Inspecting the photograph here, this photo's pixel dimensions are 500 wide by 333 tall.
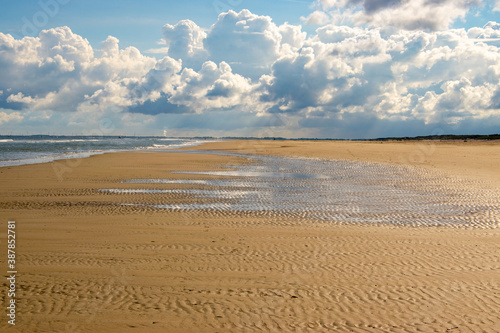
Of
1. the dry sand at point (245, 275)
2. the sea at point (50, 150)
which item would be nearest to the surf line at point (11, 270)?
the dry sand at point (245, 275)

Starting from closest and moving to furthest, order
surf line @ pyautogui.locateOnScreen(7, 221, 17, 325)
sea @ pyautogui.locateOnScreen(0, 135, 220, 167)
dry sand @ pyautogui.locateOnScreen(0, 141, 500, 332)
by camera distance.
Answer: dry sand @ pyautogui.locateOnScreen(0, 141, 500, 332), surf line @ pyautogui.locateOnScreen(7, 221, 17, 325), sea @ pyautogui.locateOnScreen(0, 135, 220, 167)

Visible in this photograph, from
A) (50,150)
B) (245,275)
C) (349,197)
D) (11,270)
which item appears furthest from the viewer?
(50,150)

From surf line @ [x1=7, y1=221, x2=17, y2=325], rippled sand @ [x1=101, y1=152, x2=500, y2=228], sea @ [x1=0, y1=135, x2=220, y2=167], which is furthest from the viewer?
sea @ [x1=0, y1=135, x2=220, y2=167]

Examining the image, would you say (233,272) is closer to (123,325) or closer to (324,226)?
(123,325)

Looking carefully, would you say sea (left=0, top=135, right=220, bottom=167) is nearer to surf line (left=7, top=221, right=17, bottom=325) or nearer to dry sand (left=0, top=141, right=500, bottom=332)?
surf line (left=7, top=221, right=17, bottom=325)

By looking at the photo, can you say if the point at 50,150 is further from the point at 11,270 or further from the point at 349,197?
the point at 11,270

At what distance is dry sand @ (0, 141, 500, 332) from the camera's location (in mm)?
6184

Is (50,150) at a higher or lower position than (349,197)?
higher

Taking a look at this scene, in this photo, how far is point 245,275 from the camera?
8023mm

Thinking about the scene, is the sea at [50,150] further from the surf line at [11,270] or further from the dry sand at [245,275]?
the dry sand at [245,275]

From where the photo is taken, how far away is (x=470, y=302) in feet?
22.4

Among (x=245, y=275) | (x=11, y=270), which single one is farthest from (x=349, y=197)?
(x=11, y=270)

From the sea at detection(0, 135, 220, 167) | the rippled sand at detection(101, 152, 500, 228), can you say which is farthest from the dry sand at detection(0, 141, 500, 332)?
Answer: the sea at detection(0, 135, 220, 167)

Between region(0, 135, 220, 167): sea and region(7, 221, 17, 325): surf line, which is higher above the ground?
region(0, 135, 220, 167): sea
